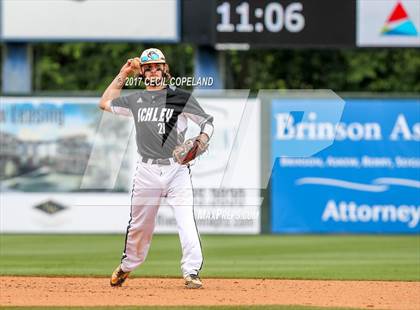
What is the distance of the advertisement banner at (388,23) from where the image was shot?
69.5 ft

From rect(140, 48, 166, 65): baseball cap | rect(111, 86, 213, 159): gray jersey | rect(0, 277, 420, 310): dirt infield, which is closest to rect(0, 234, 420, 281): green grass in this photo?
rect(0, 277, 420, 310): dirt infield

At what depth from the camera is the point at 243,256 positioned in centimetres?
1691

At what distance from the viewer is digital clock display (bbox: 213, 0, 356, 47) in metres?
20.9

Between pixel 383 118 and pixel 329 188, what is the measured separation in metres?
1.54

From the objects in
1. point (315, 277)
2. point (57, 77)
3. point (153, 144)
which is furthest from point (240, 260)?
point (57, 77)

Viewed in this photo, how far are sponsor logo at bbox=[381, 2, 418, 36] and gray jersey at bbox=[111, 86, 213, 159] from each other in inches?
419

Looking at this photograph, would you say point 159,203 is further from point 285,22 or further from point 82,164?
point 285,22

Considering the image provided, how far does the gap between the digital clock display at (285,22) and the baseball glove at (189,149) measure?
992cm

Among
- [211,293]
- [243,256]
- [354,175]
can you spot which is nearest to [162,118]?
[211,293]

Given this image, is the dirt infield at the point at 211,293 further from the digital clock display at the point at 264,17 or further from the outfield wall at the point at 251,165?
the digital clock display at the point at 264,17

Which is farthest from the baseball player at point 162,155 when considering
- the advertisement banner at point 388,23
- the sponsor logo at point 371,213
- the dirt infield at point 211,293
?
the advertisement banner at point 388,23

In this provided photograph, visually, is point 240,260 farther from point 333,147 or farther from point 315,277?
point 333,147

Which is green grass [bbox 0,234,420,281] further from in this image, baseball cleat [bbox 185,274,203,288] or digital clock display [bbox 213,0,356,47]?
digital clock display [bbox 213,0,356,47]

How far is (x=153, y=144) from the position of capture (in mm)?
11117
